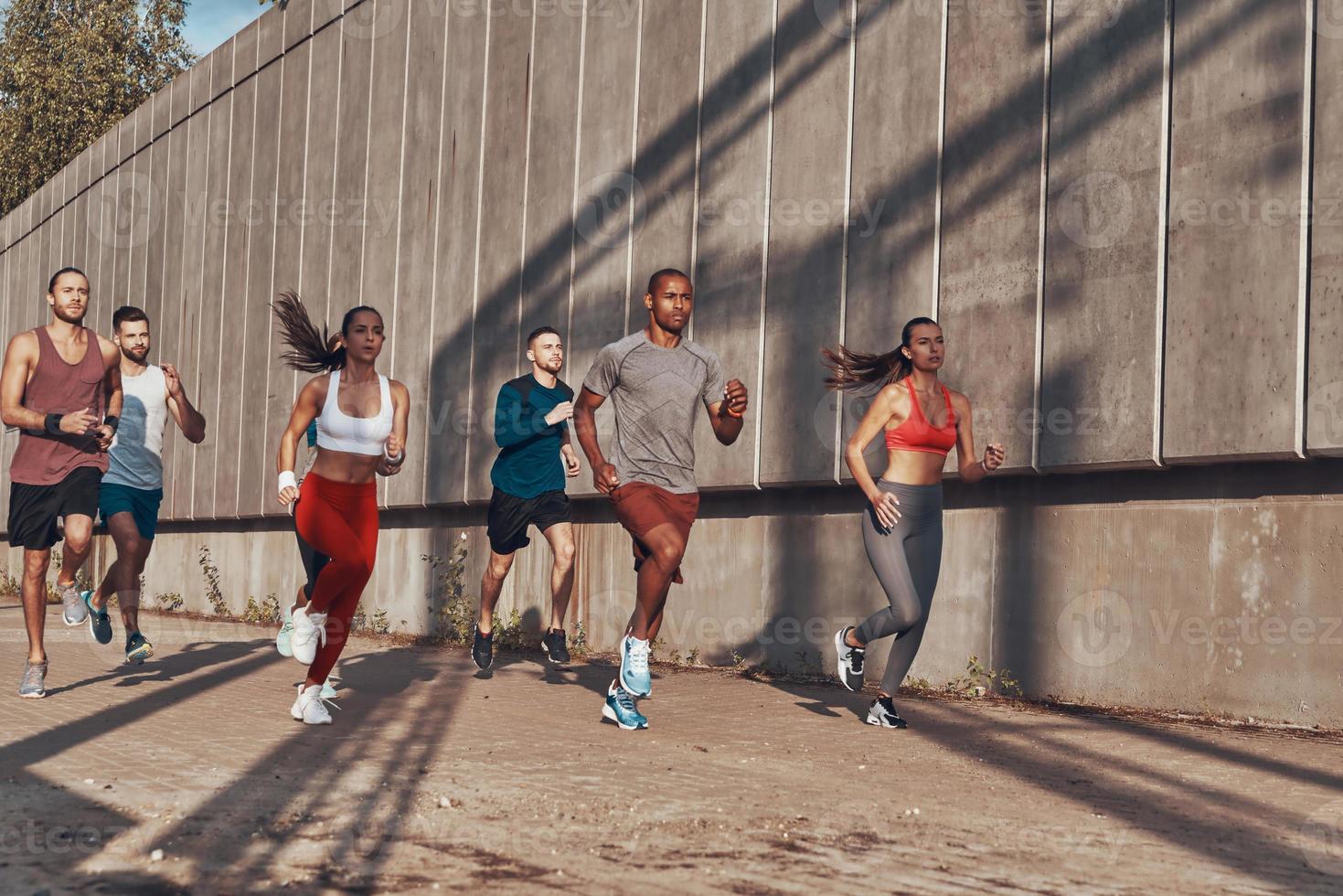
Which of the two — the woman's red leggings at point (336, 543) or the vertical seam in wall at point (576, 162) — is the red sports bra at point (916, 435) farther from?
the vertical seam in wall at point (576, 162)

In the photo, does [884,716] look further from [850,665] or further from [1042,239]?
[1042,239]

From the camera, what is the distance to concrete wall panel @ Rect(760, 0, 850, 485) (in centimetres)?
1048

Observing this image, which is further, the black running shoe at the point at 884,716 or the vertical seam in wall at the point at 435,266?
the vertical seam in wall at the point at 435,266

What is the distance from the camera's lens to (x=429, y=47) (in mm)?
16047

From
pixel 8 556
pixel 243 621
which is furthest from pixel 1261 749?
pixel 8 556

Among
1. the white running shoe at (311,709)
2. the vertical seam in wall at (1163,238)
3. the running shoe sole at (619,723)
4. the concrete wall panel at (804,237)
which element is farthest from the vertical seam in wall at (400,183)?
the vertical seam in wall at (1163,238)

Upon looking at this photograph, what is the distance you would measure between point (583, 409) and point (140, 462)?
159 inches

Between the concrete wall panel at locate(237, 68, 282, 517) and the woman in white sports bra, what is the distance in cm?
1155

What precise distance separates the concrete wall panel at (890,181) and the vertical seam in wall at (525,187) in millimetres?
4410

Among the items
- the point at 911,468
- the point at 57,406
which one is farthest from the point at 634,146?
the point at 911,468

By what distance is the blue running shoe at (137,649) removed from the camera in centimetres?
973

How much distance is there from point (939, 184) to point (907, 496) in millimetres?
2830

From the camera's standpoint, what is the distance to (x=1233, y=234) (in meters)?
7.93

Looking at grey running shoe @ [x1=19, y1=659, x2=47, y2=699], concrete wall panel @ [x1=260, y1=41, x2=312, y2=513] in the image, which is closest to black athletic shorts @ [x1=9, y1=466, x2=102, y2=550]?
grey running shoe @ [x1=19, y1=659, x2=47, y2=699]
